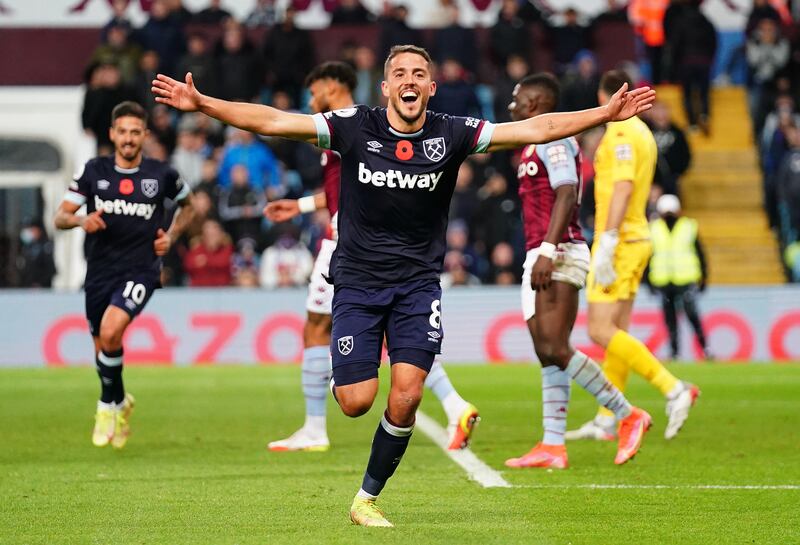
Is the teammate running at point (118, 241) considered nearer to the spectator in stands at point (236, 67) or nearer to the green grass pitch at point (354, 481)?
the green grass pitch at point (354, 481)

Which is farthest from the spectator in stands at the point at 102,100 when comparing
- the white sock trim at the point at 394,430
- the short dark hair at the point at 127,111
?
the white sock trim at the point at 394,430

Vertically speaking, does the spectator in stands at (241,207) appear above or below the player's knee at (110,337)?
below

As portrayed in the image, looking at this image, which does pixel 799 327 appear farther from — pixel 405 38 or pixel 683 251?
pixel 405 38

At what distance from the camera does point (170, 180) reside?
1079cm

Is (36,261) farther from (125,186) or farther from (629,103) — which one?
(629,103)

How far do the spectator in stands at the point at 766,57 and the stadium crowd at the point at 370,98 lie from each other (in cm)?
2

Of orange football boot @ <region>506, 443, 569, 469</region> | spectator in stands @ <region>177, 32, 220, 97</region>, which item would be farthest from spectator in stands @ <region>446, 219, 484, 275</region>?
orange football boot @ <region>506, 443, 569, 469</region>

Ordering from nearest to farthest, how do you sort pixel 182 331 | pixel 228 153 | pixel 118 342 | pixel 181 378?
pixel 118 342 < pixel 181 378 < pixel 182 331 < pixel 228 153

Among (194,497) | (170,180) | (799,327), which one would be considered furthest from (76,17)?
(194,497)

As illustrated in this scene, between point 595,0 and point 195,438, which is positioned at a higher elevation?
point 595,0

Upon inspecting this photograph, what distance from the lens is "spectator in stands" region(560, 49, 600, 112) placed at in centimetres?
2177

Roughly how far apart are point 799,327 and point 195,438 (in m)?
10.9

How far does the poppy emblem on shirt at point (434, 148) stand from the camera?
23.3 ft

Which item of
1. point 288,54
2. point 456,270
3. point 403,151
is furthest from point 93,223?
point 288,54
